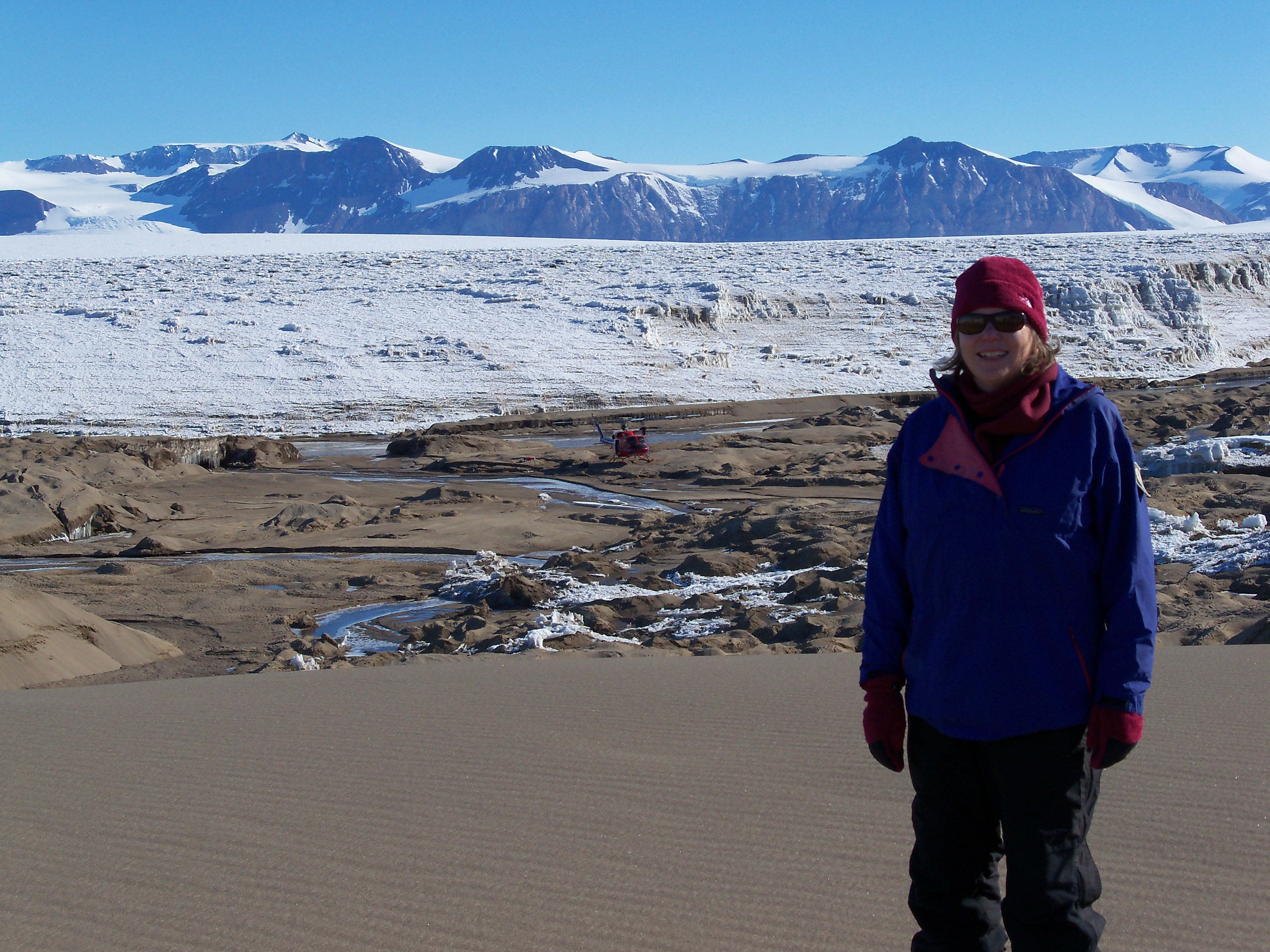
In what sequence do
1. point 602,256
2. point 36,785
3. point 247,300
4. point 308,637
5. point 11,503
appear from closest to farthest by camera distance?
1. point 36,785
2. point 308,637
3. point 11,503
4. point 247,300
5. point 602,256

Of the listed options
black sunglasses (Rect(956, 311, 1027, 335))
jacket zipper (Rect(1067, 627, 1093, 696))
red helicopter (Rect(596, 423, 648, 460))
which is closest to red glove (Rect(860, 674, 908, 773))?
jacket zipper (Rect(1067, 627, 1093, 696))

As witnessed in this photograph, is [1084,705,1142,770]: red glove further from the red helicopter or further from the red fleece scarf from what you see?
the red helicopter

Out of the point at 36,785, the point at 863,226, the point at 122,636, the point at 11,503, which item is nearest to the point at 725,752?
the point at 36,785

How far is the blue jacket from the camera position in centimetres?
207

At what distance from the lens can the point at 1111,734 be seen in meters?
2.03

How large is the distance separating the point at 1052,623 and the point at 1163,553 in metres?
7.60

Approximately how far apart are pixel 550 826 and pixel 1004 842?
155 centimetres

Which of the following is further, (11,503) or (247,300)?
(247,300)

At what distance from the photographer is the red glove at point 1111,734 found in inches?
79.3

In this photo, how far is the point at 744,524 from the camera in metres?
12.3

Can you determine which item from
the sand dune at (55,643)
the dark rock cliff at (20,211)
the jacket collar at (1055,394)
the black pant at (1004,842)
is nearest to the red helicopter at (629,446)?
the sand dune at (55,643)

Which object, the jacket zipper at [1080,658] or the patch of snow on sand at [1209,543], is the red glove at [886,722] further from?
the patch of snow on sand at [1209,543]

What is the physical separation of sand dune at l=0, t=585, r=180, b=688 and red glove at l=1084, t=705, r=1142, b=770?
22.2ft

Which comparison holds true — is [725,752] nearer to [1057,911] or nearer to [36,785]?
[1057,911]
